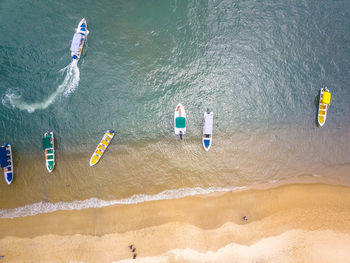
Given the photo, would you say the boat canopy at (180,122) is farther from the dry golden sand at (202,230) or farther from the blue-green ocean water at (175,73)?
the dry golden sand at (202,230)

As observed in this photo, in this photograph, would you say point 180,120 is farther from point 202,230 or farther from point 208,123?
point 202,230

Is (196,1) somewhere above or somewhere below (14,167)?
above

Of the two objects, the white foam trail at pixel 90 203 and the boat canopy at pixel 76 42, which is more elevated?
the boat canopy at pixel 76 42

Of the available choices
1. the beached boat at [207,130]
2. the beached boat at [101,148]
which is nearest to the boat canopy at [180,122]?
the beached boat at [207,130]

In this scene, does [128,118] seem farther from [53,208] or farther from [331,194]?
[331,194]

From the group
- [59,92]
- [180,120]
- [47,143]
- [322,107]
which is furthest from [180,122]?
[322,107]

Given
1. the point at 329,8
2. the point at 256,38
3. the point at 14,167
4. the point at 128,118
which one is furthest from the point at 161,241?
the point at 329,8

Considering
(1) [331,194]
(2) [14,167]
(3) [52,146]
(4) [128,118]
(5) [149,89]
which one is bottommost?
(1) [331,194]
